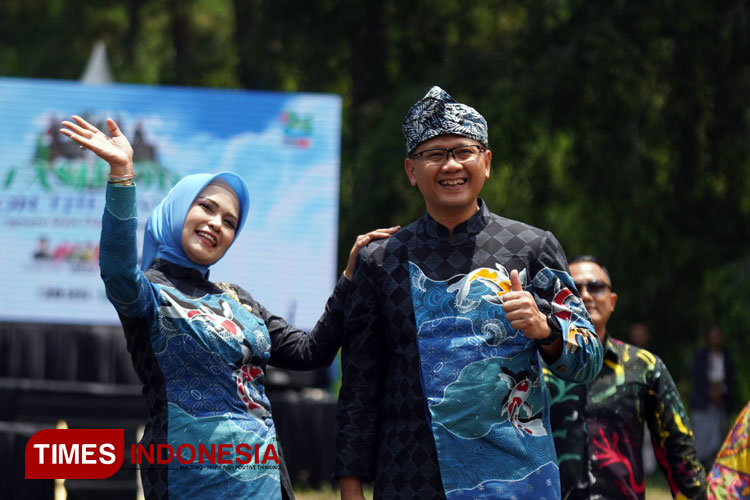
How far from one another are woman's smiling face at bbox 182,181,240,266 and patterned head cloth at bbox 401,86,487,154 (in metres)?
0.63

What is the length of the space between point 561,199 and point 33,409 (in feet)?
20.3

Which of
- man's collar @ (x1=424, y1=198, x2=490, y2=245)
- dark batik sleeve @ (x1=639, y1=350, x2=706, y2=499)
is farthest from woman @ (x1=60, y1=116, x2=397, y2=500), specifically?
dark batik sleeve @ (x1=639, y1=350, x2=706, y2=499)

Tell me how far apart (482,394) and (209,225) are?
0.97m

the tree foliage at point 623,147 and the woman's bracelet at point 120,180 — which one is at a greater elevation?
the tree foliage at point 623,147

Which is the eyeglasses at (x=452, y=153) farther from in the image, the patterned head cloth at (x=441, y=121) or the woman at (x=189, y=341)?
the woman at (x=189, y=341)

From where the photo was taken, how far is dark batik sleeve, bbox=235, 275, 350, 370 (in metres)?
3.09

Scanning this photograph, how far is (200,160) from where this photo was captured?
9352 mm

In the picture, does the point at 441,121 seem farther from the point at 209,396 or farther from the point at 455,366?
the point at 209,396

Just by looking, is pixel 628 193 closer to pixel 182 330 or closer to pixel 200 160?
pixel 200 160

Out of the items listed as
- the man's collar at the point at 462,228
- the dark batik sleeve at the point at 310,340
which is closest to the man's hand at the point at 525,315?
the man's collar at the point at 462,228

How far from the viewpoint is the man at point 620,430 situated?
3379mm

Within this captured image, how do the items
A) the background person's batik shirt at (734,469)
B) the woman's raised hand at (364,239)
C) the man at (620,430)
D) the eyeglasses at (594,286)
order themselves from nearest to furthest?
the background person's batik shirt at (734,469), the woman's raised hand at (364,239), the man at (620,430), the eyeglasses at (594,286)

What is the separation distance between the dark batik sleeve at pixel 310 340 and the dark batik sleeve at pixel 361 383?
0.23m

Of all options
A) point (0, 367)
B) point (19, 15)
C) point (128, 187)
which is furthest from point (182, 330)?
point (19, 15)
